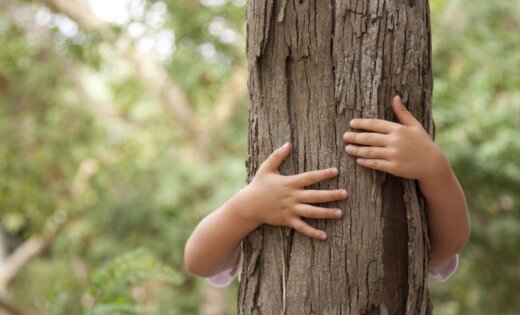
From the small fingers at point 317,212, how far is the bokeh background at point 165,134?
315cm

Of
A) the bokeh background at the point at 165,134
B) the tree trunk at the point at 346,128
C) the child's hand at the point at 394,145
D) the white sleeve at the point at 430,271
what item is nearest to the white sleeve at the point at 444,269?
the white sleeve at the point at 430,271

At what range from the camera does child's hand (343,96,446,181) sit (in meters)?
1.74

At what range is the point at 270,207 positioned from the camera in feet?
5.97

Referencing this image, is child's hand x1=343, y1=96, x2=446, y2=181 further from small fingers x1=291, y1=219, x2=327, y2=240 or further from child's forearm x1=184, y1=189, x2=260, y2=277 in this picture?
child's forearm x1=184, y1=189, x2=260, y2=277

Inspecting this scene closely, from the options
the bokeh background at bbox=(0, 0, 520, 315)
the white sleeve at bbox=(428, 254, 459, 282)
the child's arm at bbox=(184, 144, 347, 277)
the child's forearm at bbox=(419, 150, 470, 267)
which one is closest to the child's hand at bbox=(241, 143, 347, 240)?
the child's arm at bbox=(184, 144, 347, 277)

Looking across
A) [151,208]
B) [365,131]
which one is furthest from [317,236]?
[151,208]

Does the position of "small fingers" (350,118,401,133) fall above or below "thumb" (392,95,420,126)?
below

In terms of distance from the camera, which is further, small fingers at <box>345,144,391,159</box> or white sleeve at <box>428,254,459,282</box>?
white sleeve at <box>428,254,459,282</box>

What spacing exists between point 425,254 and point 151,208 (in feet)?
22.6

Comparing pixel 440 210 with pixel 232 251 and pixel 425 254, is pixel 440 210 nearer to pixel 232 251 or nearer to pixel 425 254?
pixel 425 254

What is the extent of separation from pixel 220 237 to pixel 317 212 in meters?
0.33

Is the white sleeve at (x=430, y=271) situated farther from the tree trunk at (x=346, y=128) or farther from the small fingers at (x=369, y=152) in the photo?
the small fingers at (x=369, y=152)

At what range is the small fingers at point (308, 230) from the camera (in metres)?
1.77

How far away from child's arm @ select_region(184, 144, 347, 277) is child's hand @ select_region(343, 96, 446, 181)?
86mm
